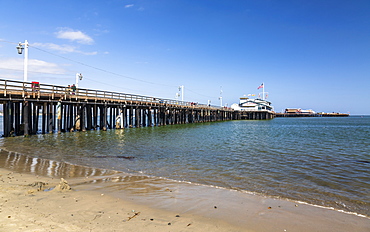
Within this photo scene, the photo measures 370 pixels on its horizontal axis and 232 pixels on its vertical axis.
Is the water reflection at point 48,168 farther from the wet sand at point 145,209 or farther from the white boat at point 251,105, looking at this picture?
the white boat at point 251,105

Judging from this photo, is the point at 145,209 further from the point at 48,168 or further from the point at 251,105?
the point at 251,105

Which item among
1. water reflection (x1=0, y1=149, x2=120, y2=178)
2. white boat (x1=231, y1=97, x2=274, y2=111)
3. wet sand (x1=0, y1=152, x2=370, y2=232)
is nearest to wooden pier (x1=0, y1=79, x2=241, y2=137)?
water reflection (x1=0, y1=149, x2=120, y2=178)

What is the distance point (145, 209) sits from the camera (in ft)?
18.2

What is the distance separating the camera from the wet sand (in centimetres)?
465

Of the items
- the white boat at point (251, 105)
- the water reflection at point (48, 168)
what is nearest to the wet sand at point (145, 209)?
the water reflection at point (48, 168)

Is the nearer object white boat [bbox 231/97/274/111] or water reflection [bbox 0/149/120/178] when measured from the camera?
water reflection [bbox 0/149/120/178]

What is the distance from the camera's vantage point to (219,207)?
5895 millimetres

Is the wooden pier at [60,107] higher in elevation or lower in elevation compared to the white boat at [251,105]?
lower

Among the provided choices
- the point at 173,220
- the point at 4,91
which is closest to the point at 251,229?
the point at 173,220

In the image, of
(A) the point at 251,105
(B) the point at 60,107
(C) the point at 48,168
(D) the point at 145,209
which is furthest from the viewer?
(A) the point at 251,105

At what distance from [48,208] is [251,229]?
4.27 m

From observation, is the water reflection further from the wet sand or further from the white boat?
the white boat

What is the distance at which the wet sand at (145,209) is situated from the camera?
4652mm

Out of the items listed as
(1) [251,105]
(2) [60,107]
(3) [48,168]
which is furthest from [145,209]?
(1) [251,105]
